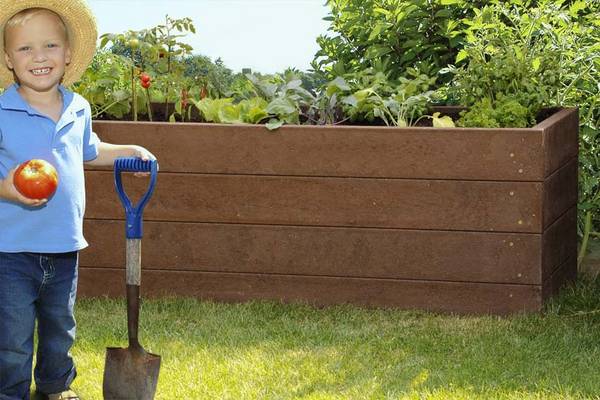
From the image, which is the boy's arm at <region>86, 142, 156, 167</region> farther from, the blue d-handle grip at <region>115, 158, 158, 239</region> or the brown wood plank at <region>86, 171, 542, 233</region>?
the brown wood plank at <region>86, 171, 542, 233</region>

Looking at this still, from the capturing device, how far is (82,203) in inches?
143

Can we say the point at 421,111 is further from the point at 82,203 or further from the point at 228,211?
the point at 82,203

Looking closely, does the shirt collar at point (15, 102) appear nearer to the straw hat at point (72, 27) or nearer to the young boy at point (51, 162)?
the young boy at point (51, 162)

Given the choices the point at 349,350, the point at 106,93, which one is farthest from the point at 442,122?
the point at 106,93

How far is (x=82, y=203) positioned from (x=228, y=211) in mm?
1203

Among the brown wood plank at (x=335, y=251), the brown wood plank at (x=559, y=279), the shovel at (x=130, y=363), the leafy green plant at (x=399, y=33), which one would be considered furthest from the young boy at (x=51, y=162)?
the leafy green plant at (x=399, y=33)

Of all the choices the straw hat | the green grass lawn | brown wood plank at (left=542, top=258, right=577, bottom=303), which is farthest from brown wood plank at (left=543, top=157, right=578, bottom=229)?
the straw hat

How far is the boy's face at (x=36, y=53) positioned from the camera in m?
3.51

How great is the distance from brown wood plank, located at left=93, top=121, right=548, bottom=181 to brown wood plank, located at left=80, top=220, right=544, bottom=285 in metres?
0.24

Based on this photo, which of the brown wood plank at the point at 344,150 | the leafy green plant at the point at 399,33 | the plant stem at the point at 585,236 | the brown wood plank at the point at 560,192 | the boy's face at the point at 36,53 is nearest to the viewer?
the boy's face at the point at 36,53

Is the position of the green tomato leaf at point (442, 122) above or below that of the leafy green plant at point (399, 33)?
below

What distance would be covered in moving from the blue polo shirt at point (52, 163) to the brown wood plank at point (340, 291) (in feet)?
4.32

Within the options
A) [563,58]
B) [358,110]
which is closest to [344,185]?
[358,110]

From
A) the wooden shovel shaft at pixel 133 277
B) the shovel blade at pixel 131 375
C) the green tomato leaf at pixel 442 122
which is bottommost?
the shovel blade at pixel 131 375
